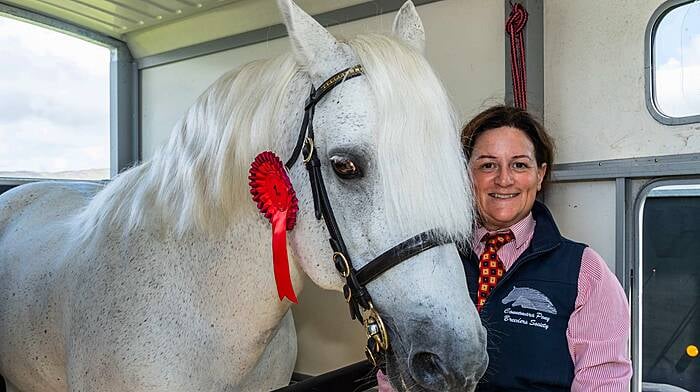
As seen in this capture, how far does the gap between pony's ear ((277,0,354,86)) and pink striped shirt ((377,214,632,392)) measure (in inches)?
30.6

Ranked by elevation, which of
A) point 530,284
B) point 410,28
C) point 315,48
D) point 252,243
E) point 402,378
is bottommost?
point 402,378

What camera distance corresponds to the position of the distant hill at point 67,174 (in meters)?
2.95

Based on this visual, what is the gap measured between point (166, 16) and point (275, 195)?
7.25 feet

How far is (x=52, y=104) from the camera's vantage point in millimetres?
3008

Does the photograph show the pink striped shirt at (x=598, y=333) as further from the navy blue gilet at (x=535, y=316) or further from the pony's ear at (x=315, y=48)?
the pony's ear at (x=315, y=48)

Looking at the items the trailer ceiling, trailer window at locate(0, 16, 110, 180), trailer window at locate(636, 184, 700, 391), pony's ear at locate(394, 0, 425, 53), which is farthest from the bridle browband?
trailer window at locate(0, 16, 110, 180)

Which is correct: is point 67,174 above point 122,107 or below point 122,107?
below

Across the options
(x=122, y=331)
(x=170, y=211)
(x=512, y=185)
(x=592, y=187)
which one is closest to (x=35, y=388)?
(x=122, y=331)

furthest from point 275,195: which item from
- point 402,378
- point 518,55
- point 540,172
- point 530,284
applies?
point 518,55

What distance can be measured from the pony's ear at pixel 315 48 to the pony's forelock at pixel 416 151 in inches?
2.4

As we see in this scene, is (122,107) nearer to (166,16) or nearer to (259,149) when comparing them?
(166,16)

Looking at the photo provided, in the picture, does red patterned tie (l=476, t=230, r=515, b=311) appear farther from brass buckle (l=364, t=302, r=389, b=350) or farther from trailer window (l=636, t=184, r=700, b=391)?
trailer window (l=636, t=184, r=700, b=391)

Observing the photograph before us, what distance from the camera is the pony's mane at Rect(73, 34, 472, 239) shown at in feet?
3.32

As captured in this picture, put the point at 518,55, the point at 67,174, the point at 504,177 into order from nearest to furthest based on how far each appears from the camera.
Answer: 1. the point at 504,177
2. the point at 518,55
3. the point at 67,174
